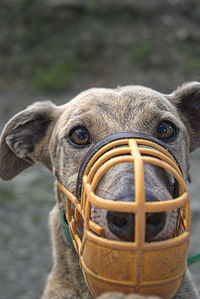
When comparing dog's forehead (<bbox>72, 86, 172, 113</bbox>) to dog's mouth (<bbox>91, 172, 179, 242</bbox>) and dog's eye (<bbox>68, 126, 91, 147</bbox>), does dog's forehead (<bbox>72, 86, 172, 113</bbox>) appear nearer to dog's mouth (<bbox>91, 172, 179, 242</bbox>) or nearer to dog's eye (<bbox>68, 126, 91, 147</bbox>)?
dog's eye (<bbox>68, 126, 91, 147</bbox>)

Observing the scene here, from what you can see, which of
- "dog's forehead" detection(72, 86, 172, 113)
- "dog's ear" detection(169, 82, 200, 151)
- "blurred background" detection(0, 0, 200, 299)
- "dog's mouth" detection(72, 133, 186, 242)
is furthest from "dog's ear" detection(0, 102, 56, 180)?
"blurred background" detection(0, 0, 200, 299)

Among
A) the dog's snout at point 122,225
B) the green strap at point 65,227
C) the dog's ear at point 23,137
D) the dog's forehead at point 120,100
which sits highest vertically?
the dog's forehead at point 120,100

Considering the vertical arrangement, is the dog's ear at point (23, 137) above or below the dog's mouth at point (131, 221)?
above

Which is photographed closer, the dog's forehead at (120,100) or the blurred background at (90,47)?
the dog's forehead at (120,100)

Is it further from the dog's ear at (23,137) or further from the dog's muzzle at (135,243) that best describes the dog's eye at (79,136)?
the dog's ear at (23,137)

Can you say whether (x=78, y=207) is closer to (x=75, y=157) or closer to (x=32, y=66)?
(x=75, y=157)

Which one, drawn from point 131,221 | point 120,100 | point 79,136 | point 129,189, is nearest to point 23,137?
point 79,136

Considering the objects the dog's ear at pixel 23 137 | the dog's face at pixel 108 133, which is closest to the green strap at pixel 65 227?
the dog's face at pixel 108 133

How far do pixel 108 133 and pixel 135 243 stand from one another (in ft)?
3.27

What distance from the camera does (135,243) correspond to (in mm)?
2223

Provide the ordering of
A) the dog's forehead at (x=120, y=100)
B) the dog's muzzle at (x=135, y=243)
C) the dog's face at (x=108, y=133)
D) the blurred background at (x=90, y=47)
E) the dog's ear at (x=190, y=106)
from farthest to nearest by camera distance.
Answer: the blurred background at (x=90, y=47)
the dog's ear at (x=190, y=106)
the dog's forehead at (x=120, y=100)
the dog's face at (x=108, y=133)
the dog's muzzle at (x=135, y=243)

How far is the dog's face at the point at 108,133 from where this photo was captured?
2447 mm

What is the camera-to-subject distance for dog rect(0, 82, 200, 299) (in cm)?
313

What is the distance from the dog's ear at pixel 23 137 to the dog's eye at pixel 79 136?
64 cm
